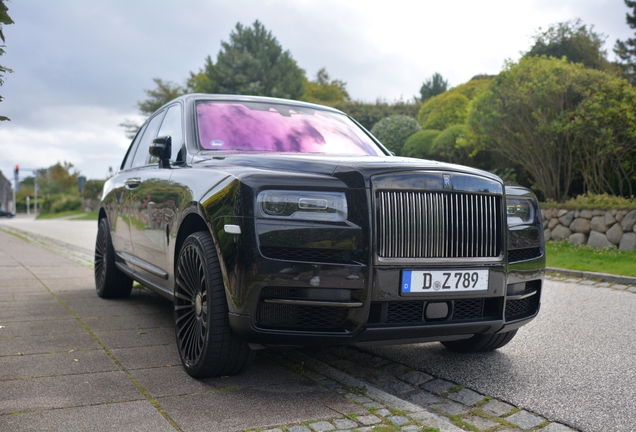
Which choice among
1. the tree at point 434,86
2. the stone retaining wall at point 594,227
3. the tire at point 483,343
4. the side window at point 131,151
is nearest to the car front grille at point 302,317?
the tire at point 483,343

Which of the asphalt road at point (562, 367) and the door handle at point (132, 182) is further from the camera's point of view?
the door handle at point (132, 182)

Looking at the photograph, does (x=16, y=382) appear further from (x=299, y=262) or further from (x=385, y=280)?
(x=385, y=280)

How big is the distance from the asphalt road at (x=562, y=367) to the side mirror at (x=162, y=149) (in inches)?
82.7

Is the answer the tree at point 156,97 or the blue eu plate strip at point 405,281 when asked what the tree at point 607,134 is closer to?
the blue eu plate strip at point 405,281

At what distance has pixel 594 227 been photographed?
39.7 ft

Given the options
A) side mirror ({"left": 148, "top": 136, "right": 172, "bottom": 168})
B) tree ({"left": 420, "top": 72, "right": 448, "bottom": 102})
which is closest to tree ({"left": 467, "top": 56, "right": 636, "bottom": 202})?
side mirror ({"left": 148, "top": 136, "right": 172, "bottom": 168})

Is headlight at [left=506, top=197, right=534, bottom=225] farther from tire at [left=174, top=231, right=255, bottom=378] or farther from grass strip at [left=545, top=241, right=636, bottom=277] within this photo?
grass strip at [left=545, top=241, right=636, bottom=277]

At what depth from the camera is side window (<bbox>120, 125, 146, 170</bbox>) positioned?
6739 mm

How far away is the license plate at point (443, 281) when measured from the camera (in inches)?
136

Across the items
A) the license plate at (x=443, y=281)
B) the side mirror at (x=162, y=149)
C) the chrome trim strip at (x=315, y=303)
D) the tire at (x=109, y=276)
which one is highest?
the side mirror at (x=162, y=149)

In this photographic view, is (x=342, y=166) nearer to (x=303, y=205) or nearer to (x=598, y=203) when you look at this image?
(x=303, y=205)

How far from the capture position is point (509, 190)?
13.6 ft

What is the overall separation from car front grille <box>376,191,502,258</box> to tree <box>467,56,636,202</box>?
10593 millimetres

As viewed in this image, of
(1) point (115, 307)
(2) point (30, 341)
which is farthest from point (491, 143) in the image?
(2) point (30, 341)
